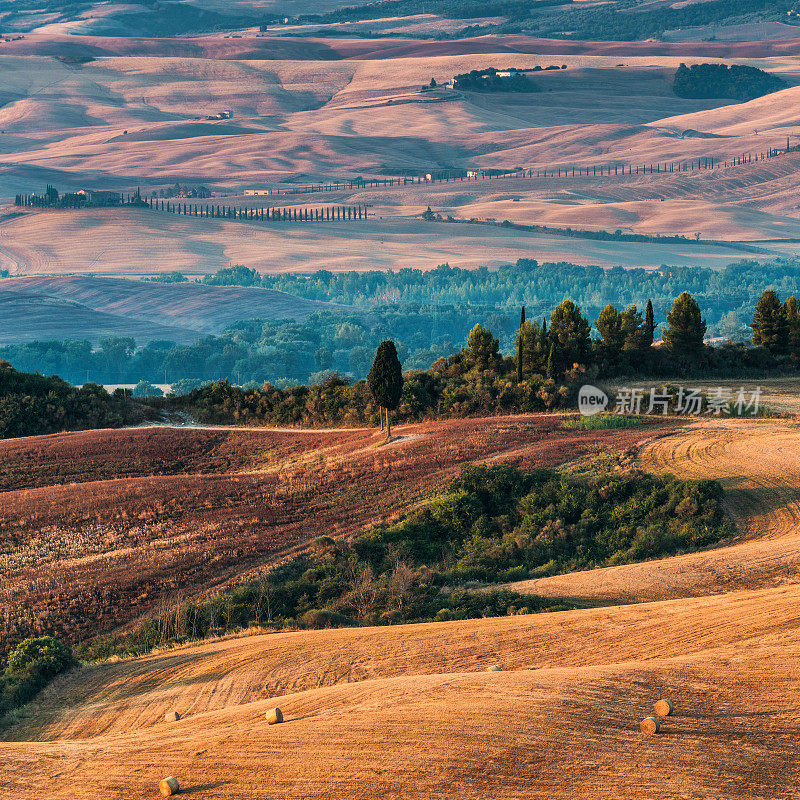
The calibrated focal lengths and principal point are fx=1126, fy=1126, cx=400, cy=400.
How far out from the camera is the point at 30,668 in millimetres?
26500

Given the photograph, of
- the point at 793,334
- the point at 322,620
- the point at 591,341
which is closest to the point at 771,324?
the point at 793,334

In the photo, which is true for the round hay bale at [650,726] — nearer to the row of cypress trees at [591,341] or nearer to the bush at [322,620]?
the bush at [322,620]

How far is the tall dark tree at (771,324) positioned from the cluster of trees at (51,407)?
Answer: 122 ft

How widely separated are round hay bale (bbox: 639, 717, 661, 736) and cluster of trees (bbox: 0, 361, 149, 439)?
4741 centimetres

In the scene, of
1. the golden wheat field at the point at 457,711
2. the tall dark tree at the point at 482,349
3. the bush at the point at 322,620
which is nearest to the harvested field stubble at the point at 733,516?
the golden wheat field at the point at 457,711

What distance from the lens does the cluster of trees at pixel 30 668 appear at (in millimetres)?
25312

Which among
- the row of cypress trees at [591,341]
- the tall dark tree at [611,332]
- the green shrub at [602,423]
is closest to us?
the green shrub at [602,423]

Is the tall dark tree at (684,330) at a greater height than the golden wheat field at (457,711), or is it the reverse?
the tall dark tree at (684,330)

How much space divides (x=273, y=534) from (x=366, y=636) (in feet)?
41.2

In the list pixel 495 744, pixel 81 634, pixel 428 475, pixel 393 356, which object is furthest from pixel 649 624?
pixel 393 356

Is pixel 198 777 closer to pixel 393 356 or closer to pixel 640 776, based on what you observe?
pixel 640 776

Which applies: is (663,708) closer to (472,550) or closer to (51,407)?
(472,550)

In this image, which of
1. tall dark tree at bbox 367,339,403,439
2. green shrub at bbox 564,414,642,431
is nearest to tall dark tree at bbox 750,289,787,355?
green shrub at bbox 564,414,642,431

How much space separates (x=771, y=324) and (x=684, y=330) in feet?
21.5
